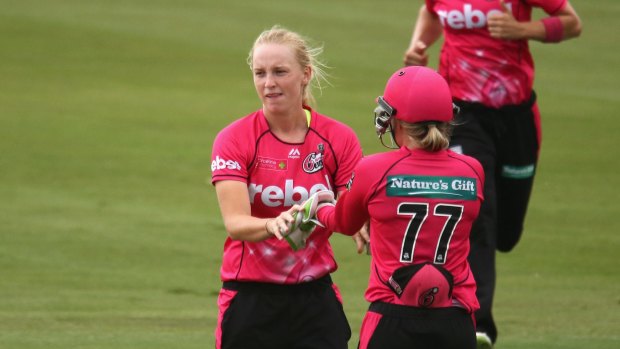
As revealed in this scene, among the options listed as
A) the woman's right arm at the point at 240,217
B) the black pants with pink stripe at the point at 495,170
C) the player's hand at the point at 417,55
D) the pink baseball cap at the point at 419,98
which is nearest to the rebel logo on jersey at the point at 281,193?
the woman's right arm at the point at 240,217

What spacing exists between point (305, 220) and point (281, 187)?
1.87ft

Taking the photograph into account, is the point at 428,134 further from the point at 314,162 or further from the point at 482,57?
the point at 482,57

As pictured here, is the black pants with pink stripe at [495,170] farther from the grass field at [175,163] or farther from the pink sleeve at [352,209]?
the pink sleeve at [352,209]

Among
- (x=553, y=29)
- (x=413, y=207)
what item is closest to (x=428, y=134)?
(x=413, y=207)

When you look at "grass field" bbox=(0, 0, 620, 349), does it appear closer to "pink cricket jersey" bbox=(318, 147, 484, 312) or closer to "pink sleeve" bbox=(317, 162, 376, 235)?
"pink sleeve" bbox=(317, 162, 376, 235)

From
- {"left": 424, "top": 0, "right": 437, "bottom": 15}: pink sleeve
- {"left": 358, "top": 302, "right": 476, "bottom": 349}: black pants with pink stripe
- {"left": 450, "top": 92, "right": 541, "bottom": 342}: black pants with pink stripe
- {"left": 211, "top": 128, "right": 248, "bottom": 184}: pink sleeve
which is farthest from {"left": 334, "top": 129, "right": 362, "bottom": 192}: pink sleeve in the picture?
{"left": 424, "top": 0, "right": 437, "bottom": 15}: pink sleeve

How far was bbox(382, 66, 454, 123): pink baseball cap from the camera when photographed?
528 cm

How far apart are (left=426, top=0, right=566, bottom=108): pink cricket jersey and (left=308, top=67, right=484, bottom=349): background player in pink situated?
311cm

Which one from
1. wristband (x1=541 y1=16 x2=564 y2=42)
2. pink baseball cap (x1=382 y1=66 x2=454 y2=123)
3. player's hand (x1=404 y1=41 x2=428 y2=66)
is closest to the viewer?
pink baseball cap (x1=382 y1=66 x2=454 y2=123)

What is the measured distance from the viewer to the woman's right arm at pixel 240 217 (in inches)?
218

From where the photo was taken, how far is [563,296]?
11008mm

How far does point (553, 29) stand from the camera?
8602 millimetres

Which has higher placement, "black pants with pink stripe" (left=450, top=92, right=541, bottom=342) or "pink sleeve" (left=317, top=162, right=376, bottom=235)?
"pink sleeve" (left=317, top=162, right=376, bottom=235)

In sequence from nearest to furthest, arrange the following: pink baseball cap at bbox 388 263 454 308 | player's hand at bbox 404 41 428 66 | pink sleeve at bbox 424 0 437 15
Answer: pink baseball cap at bbox 388 263 454 308, player's hand at bbox 404 41 428 66, pink sleeve at bbox 424 0 437 15
